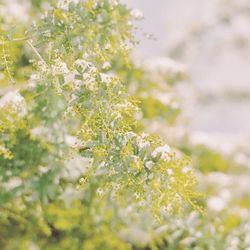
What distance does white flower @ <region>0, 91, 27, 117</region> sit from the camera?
1.60 meters

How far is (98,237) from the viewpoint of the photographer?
2600 mm

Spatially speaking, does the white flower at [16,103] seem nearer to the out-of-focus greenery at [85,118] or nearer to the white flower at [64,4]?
the out-of-focus greenery at [85,118]

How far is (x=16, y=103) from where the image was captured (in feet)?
5.40

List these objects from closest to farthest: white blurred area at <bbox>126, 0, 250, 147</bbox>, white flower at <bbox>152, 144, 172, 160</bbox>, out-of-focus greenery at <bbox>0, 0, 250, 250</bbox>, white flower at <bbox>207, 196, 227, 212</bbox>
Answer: out-of-focus greenery at <bbox>0, 0, 250, 250</bbox> < white flower at <bbox>152, 144, 172, 160</bbox> < white flower at <bbox>207, 196, 227, 212</bbox> < white blurred area at <bbox>126, 0, 250, 147</bbox>

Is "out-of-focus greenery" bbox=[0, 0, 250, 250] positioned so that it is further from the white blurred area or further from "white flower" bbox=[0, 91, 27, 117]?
the white blurred area

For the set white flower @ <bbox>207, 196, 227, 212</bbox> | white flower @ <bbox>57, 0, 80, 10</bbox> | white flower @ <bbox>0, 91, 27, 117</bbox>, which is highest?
white flower @ <bbox>207, 196, 227, 212</bbox>

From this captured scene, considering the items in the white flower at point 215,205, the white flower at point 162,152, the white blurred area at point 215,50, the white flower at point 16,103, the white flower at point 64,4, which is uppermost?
the white blurred area at point 215,50

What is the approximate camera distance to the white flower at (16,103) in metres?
1.60

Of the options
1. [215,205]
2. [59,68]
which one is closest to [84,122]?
[59,68]

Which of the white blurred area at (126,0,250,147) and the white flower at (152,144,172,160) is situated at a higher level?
the white blurred area at (126,0,250,147)

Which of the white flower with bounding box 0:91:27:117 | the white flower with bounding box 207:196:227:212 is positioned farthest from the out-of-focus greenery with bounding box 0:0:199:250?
the white flower with bounding box 207:196:227:212

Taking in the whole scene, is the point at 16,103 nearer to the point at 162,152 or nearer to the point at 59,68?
the point at 59,68

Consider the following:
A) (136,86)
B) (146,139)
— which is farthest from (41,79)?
(136,86)

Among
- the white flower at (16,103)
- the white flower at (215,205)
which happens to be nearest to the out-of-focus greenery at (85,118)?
the white flower at (16,103)
